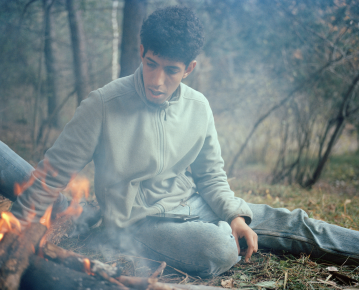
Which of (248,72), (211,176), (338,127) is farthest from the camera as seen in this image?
(248,72)

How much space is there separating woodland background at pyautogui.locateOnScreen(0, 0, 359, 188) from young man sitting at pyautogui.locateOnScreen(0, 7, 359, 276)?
1812mm

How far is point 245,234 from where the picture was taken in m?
1.76

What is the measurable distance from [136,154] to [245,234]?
0.95 meters

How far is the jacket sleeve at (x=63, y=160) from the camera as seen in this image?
60.5 inches

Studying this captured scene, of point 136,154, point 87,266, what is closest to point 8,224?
point 87,266

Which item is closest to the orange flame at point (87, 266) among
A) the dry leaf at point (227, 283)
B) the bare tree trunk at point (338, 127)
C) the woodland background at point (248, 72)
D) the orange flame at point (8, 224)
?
the orange flame at point (8, 224)

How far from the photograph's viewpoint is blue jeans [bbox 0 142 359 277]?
1680mm

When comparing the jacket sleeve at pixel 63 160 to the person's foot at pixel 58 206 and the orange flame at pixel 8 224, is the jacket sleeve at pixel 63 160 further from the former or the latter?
the person's foot at pixel 58 206

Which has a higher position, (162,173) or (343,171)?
(162,173)

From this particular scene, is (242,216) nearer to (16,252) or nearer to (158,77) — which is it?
(158,77)

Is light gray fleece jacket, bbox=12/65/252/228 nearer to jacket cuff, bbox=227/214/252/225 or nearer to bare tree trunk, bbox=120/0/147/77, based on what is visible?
jacket cuff, bbox=227/214/252/225

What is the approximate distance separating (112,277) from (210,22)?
5933 mm

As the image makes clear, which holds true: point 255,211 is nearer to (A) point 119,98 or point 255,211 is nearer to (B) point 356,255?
(B) point 356,255

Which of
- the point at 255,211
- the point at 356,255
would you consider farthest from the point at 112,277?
the point at 356,255
